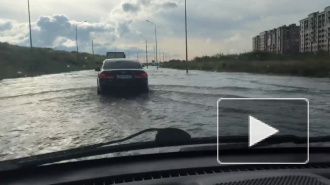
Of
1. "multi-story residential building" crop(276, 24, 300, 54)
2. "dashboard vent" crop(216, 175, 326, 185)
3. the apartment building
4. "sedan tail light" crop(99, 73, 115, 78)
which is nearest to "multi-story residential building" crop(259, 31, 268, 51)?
"multi-story residential building" crop(276, 24, 300, 54)

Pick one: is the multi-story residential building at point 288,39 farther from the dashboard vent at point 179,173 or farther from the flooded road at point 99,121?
the dashboard vent at point 179,173

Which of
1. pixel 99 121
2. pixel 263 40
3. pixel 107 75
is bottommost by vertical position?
pixel 99 121

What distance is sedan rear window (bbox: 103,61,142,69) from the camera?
52.1 ft

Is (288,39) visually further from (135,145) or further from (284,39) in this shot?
(135,145)

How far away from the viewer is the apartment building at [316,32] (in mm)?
59750

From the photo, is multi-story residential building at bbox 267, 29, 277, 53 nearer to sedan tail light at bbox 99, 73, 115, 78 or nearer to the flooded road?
sedan tail light at bbox 99, 73, 115, 78

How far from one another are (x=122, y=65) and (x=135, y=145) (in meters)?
12.8

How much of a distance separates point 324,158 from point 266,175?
86cm

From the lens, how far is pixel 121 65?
16.0 metres

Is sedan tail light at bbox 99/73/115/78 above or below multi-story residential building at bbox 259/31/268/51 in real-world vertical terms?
below

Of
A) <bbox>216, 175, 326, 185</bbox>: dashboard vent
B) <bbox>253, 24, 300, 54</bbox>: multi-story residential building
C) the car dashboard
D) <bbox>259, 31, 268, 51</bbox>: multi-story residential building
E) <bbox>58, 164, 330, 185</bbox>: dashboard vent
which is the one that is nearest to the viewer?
<bbox>216, 175, 326, 185</bbox>: dashboard vent

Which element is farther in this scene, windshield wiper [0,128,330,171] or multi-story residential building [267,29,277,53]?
multi-story residential building [267,29,277,53]

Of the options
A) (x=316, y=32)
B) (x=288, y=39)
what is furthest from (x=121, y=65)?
(x=288, y=39)

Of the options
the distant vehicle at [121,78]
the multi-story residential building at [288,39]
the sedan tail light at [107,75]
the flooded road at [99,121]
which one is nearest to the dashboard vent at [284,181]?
the flooded road at [99,121]
